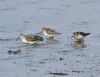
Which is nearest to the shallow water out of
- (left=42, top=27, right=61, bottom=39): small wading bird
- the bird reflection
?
the bird reflection

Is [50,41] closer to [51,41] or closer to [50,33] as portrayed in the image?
[51,41]

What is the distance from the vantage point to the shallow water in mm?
14680

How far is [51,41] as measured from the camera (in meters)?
20.0

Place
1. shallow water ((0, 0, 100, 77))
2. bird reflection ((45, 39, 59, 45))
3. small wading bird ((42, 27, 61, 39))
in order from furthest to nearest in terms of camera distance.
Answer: small wading bird ((42, 27, 61, 39))
bird reflection ((45, 39, 59, 45))
shallow water ((0, 0, 100, 77))

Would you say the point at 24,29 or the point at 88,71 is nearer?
the point at 88,71

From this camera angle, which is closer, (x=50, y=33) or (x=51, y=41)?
(x=51, y=41)

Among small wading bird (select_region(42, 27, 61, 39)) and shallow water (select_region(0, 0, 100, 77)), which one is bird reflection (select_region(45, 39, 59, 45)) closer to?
shallow water (select_region(0, 0, 100, 77))

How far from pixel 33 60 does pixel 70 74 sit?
2.18 metres

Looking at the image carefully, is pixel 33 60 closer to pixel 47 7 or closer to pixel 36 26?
pixel 36 26

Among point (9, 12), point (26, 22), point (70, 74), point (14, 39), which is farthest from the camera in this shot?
point (9, 12)

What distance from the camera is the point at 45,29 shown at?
2109cm

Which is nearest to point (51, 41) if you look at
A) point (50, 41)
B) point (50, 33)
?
point (50, 41)

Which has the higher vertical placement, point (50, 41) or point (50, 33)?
Answer: point (50, 33)

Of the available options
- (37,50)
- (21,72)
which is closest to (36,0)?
(37,50)
